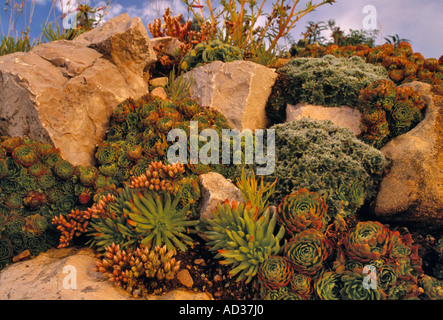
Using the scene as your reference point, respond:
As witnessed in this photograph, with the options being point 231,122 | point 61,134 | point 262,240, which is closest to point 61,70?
point 61,134

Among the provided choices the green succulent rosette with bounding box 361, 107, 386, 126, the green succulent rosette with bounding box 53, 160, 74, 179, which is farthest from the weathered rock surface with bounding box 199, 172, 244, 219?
the green succulent rosette with bounding box 361, 107, 386, 126

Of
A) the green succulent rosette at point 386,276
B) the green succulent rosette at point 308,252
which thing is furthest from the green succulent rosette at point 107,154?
the green succulent rosette at point 386,276

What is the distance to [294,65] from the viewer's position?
6.24 meters

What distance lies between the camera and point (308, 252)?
120 inches

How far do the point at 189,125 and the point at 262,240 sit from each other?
211cm

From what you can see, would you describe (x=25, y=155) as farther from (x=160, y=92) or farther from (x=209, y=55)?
(x=209, y=55)

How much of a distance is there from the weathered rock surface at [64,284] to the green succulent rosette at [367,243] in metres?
1.51

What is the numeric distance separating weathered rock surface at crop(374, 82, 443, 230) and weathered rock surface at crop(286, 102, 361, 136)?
1031 millimetres

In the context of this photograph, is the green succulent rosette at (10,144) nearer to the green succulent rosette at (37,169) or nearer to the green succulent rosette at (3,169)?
the green succulent rosette at (3,169)

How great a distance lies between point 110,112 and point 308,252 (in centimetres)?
387

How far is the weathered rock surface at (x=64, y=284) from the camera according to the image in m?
2.92

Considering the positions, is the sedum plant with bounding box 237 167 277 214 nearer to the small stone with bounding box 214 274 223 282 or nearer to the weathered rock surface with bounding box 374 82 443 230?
the small stone with bounding box 214 274 223 282

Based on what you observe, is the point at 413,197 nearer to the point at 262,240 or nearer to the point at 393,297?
the point at 393,297

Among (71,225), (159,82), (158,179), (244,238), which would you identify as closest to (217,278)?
(244,238)
